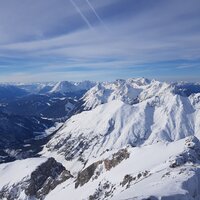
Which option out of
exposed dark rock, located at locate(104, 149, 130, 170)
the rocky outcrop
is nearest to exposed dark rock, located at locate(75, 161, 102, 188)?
the rocky outcrop

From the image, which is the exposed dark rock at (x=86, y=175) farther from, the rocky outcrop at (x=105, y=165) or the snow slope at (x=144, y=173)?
the snow slope at (x=144, y=173)

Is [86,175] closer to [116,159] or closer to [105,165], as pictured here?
[105,165]

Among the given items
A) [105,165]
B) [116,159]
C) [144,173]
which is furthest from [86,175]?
[144,173]

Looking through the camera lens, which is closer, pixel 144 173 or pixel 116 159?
pixel 144 173

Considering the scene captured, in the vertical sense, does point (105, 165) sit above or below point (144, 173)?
below

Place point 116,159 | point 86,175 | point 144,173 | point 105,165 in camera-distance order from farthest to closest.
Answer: point 86,175 → point 105,165 → point 116,159 → point 144,173

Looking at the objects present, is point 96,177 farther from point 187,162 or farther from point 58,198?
point 187,162

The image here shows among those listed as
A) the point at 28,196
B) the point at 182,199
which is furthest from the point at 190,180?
the point at 28,196

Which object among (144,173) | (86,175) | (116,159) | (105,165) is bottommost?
(86,175)

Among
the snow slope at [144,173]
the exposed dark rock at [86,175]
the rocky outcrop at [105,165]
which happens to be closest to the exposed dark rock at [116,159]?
the rocky outcrop at [105,165]

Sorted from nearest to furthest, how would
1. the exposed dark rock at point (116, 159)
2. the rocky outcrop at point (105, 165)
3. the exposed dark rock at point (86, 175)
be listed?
the exposed dark rock at point (116, 159) → the rocky outcrop at point (105, 165) → the exposed dark rock at point (86, 175)

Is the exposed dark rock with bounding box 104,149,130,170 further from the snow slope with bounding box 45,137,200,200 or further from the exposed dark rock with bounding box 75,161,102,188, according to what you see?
the exposed dark rock with bounding box 75,161,102,188
